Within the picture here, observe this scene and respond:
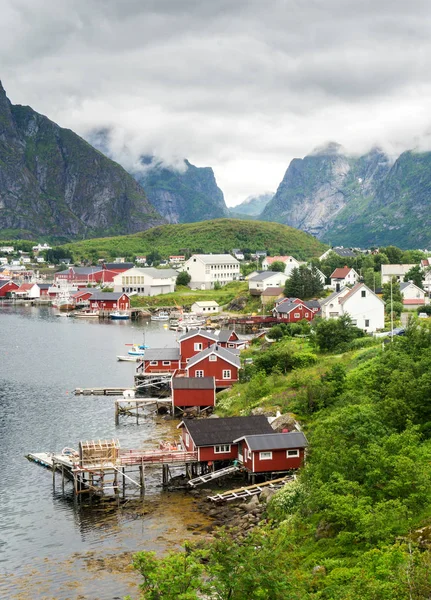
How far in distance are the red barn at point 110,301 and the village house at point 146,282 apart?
8.67 metres

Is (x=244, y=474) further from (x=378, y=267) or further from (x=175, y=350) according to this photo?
(x=378, y=267)

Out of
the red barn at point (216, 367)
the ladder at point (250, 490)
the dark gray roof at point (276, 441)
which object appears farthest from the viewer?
the red barn at point (216, 367)

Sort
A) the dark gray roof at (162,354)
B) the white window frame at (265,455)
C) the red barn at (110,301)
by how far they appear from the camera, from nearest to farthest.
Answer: the white window frame at (265,455) < the dark gray roof at (162,354) < the red barn at (110,301)

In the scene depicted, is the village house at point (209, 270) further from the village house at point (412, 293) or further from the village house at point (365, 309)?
the village house at point (365, 309)

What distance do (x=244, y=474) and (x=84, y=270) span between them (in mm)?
140368

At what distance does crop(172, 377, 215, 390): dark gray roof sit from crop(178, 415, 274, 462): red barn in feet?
39.3

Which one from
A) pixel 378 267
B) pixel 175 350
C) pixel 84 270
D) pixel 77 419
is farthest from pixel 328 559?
pixel 84 270

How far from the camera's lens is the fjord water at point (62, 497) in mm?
28031

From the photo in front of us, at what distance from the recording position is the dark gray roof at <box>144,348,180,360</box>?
208ft

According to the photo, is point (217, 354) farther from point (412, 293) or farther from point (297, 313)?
point (412, 293)

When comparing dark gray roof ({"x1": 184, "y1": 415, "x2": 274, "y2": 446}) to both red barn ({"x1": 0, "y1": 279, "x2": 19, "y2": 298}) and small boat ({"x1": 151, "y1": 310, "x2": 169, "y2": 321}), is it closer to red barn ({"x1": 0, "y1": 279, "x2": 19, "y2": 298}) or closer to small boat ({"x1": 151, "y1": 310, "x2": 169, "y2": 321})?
small boat ({"x1": 151, "y1": 310, "x2": 169, "y2": 321})

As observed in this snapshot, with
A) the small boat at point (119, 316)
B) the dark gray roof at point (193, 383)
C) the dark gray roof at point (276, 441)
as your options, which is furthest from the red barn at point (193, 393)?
the small boat at point (119, 316)

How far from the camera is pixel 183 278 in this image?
14462 centimetres

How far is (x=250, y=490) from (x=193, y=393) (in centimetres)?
1720
